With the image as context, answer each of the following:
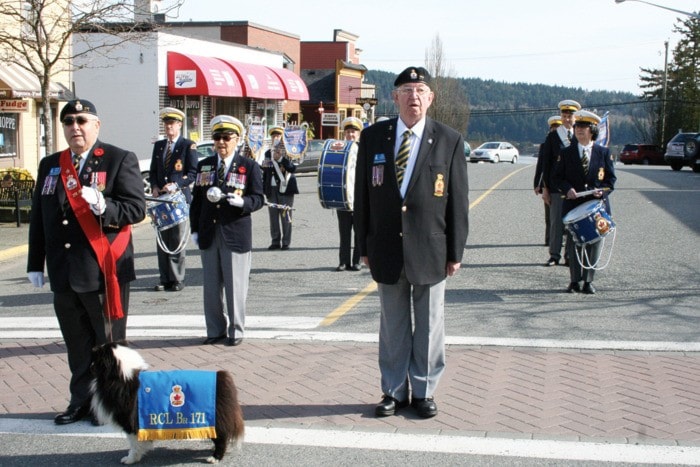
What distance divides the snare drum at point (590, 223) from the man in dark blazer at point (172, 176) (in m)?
4.63

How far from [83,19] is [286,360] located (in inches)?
429

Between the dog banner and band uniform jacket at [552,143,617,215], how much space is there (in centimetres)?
627

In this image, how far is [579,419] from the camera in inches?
231

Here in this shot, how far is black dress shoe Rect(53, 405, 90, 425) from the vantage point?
5.76 metres

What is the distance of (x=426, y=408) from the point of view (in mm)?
5832

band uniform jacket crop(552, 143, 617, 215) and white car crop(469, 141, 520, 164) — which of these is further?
white car crop(469, 141, 520, 164)

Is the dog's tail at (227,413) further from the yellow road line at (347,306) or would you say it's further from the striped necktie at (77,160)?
the yellow road line at (347,306)

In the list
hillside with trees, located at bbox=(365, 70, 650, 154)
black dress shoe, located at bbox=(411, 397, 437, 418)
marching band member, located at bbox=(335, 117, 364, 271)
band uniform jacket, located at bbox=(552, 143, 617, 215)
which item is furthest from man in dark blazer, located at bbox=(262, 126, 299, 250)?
hillside with trees, located at bbox=(365, 70, 650, 154)

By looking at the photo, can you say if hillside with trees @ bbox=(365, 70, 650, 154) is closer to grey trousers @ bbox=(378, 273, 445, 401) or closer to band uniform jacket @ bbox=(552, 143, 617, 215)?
band uniform jacket @ bbox=(552, 143, 617, 215)

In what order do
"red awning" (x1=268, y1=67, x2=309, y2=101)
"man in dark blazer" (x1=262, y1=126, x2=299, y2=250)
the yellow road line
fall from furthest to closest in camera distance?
1. "red awning" (x1=268, y1=67, x2=309, y2=101)
2. "man in dark blazer" (x1=262, y1=126, x2=299, y2=250)
3. the yellow road line

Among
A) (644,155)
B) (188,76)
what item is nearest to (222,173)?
(188,76)

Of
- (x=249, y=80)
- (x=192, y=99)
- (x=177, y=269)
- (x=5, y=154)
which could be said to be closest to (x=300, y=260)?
(x=177, y=269)

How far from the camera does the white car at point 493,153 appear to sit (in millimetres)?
57844

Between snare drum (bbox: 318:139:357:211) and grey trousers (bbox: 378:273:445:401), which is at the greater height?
snare drum (bbox: 318:139:357:211)
